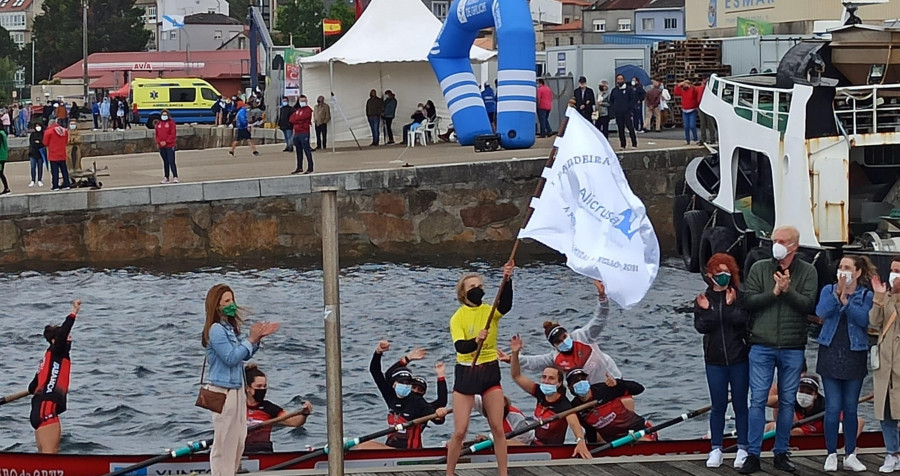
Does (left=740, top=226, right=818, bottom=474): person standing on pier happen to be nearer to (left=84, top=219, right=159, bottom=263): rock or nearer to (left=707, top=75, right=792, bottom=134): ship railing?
(left=707, top=75, right=792, bottom=134): ship railing

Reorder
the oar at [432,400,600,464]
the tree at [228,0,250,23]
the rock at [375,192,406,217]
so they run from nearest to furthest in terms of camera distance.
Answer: the oar at [432,400,600,464] < the rock at [375,192,406,217] < the tree at [228,0,250,23]

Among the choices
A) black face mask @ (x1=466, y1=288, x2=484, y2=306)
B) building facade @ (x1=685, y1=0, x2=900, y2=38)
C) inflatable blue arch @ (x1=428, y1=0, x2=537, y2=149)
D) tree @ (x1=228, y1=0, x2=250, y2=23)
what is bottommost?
black face mask @ (x1=466, y1=288, x2=484, y2=306)

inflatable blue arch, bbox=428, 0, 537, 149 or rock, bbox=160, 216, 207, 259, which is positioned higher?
inflatable blue arch, bbox=428, 0, 537, 149

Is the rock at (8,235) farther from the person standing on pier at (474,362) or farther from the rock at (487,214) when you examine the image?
the person standing on pier at (474,362)

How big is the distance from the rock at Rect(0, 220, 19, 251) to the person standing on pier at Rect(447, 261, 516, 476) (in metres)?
17.9

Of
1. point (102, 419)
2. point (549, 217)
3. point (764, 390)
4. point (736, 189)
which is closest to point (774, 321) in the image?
point (764, 390)

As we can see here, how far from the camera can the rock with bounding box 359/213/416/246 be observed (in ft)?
89.2

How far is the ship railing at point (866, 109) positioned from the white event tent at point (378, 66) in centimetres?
1646

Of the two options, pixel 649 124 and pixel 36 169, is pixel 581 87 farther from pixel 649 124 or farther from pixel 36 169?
pixel 36 169

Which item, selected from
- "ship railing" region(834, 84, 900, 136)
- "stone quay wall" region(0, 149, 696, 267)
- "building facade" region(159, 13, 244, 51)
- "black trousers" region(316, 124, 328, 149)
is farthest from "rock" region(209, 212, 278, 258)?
"building facade" region(159, 13, 244, 51)

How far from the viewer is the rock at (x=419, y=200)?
89.7 feet

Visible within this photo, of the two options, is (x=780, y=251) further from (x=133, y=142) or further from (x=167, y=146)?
(x=133, y=142)

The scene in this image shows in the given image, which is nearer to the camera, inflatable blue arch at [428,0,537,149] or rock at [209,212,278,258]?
inflatable blue arch at [428,0,537,149]

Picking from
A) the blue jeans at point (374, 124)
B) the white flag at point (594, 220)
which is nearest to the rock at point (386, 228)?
the blue jeans at point (374, 124)
